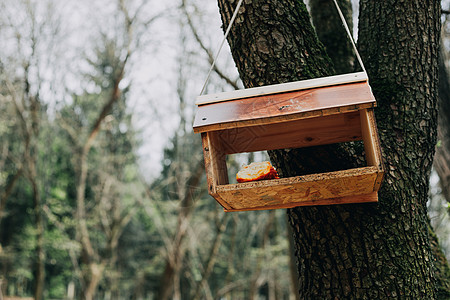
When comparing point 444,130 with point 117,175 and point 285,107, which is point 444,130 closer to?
point 285,107

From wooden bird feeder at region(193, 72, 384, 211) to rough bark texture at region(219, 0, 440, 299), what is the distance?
175mm

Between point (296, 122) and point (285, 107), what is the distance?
0.24 meters

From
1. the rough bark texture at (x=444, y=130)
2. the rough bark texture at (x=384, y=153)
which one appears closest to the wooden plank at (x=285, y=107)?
the rough bark texture at (x=384, y=153)

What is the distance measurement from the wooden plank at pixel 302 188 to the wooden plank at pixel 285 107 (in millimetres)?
179

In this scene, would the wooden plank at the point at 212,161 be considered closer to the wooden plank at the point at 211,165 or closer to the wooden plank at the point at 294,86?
the wooden plank at the point at 211,165

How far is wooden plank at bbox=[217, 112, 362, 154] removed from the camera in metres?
1.49

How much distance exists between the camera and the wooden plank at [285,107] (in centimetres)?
122

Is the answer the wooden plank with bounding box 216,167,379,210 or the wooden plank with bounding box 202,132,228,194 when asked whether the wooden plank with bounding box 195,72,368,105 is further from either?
the wooden plank with bounding box 216,167,379,210

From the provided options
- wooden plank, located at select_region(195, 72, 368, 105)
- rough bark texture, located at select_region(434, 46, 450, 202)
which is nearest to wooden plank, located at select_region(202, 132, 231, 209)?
wooden plank, located at select_region(195, 72, 368, 105)

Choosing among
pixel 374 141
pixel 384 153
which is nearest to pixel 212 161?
pixel 374 141

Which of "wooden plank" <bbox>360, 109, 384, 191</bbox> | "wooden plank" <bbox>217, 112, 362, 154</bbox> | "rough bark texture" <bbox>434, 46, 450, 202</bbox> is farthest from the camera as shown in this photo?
"rough bark texture" <bbox>434, 46, 450, 202</bbox>

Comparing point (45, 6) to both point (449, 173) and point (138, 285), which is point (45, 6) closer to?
point (449, 173)

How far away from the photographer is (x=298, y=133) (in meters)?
1.55

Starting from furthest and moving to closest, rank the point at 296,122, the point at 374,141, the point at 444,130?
the point at 444,130
the point at 296,122
the point at 374,141
